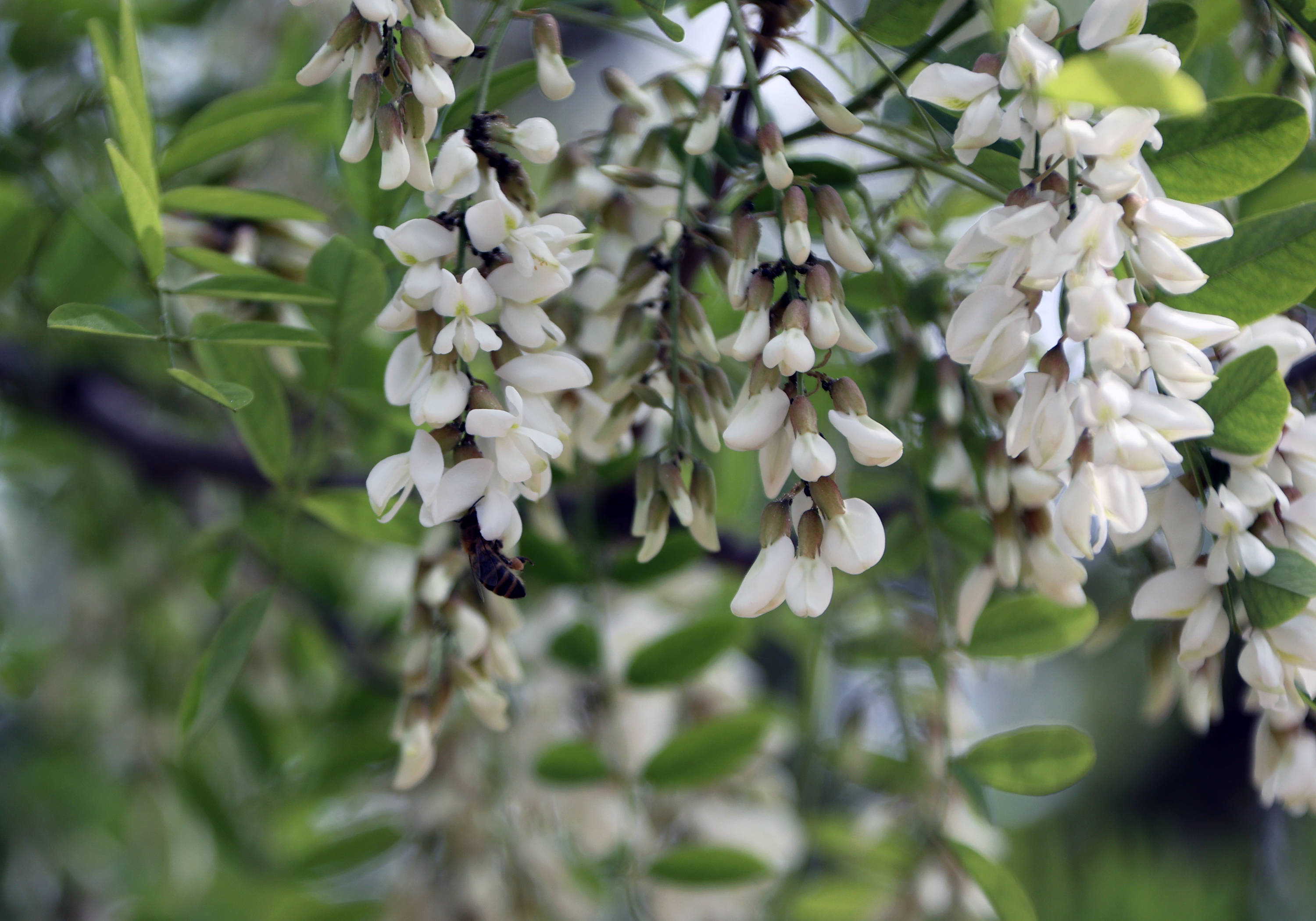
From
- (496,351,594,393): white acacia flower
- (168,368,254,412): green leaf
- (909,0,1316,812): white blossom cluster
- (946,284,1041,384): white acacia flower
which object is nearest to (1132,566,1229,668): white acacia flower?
(909,0,1316,812): white blossom cluster

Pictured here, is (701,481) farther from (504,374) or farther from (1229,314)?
(1229,314)

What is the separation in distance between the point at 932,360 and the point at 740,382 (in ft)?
0.37

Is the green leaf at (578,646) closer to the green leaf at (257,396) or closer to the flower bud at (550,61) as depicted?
the green leaf at (257,396)

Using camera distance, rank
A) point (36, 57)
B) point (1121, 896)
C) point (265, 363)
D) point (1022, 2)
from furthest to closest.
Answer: point (1121, 896)
point (36, 57)
point (265, 363)
point (1022, 2)

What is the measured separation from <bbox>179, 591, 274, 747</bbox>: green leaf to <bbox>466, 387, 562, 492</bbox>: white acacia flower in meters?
0.21

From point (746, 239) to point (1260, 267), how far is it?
18 cm

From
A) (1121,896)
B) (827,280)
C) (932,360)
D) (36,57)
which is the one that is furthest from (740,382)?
(1121,896)

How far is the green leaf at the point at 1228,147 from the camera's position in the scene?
12.7 inches

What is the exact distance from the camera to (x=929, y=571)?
481 mm

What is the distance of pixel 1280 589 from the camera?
1.01 feet

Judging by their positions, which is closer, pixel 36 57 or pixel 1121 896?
pixel 36 57

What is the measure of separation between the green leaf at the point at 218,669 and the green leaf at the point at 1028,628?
13.1 inches

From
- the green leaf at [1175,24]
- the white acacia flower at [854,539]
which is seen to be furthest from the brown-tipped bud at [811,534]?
the green leaf at [1175,24]


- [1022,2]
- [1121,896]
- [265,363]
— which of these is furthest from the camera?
[1121,896]
